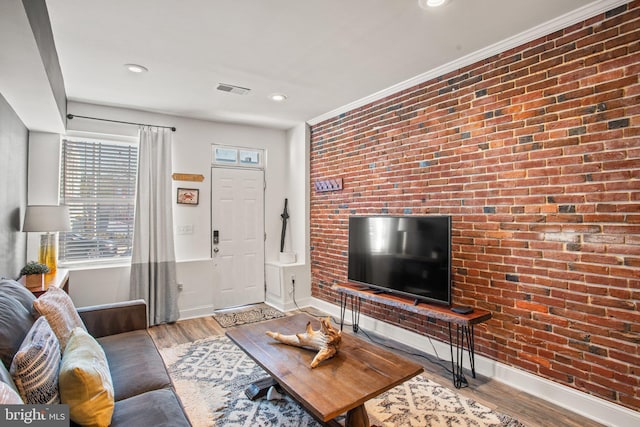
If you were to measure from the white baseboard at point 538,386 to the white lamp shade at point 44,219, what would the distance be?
3.36 meters

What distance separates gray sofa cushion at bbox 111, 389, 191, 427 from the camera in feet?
4.66

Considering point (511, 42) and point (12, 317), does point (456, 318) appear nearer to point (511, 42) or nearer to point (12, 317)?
point (511, 42)

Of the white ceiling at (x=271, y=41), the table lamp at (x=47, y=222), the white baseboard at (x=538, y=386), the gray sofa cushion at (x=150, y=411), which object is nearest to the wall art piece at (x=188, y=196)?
the white ceiling at (x=271, y=41)

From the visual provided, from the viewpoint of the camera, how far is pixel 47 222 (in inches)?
117

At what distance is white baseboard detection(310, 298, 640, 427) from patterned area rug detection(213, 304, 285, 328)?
1658 millimetres

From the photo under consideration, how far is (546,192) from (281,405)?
2.40 metres

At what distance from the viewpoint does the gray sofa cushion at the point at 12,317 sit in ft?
4.67

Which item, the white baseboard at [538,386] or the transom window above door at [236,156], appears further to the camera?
the transom window above door at [236,156]

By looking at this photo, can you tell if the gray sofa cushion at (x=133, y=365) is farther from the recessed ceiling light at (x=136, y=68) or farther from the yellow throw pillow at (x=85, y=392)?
the recessed ceiling light at (x=136, y=68)

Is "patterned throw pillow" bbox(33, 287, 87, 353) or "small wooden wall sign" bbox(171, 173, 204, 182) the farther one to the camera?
"small wooden wall sign" bbox(171, 173, 204, 182)

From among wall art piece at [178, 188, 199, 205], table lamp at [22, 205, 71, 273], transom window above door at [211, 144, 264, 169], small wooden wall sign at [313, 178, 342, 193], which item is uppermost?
transom window above door at [211, 144, 264, 169]

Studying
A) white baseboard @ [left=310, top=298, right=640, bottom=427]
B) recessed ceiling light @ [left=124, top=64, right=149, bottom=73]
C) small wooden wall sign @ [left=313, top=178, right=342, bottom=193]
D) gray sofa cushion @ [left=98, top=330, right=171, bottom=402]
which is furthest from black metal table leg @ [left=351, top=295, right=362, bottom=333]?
recessed ceiling light @ [left=124, top=64, right=149, bottom=73]

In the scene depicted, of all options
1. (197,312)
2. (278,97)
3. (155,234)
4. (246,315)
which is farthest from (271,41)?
(197,312)

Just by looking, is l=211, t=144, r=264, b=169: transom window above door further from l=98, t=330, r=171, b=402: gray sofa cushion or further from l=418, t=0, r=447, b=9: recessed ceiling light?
l=418, t=0, r=447, b=9: recessed ceiling light
